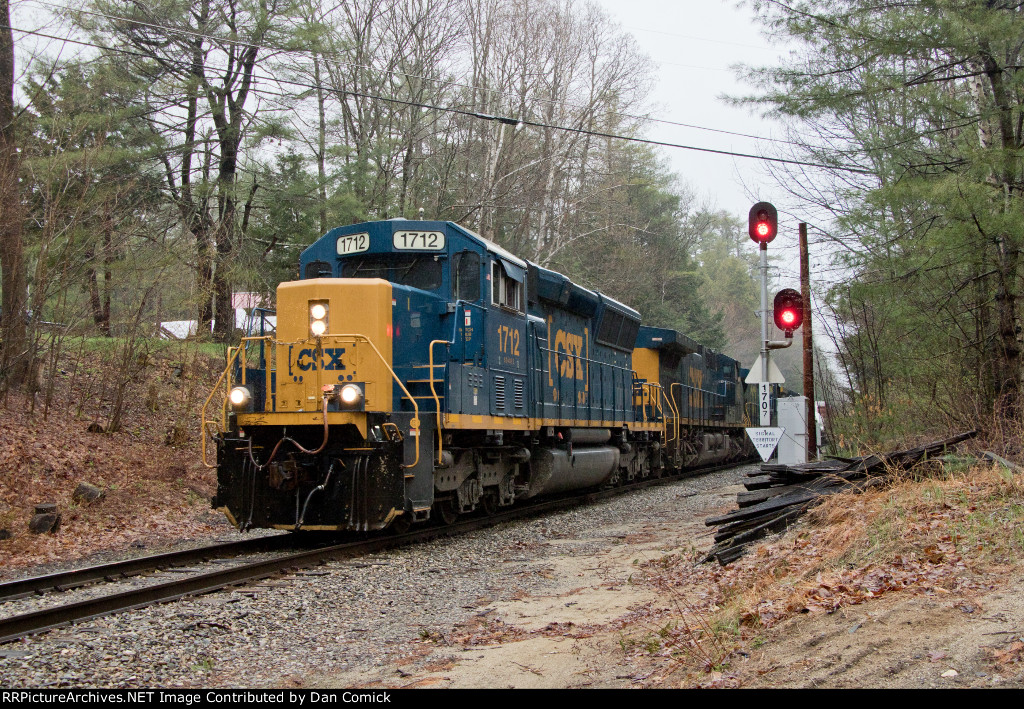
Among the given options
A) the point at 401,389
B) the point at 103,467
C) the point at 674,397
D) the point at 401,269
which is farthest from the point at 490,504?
the point at 674,397

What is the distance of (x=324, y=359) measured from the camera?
9125 millimetres

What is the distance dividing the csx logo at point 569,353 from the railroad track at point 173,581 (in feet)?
10.3

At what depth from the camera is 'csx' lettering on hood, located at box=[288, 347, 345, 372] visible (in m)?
9.09

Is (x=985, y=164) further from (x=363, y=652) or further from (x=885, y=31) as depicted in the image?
(x=363, y=652)

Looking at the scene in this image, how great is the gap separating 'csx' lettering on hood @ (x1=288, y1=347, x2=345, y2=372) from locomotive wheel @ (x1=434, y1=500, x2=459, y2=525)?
Result: 2.52 meters

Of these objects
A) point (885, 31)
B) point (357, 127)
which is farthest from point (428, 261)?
point (357, 127)

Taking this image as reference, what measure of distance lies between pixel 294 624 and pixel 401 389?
3894 mm

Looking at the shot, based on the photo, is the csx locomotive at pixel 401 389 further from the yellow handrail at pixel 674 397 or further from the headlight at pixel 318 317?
the yellow handrail at pixel 674 397

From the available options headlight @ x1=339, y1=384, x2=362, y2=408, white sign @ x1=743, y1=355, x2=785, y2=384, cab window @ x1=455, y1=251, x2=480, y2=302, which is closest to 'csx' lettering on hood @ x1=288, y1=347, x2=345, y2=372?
headlight @ x1=339, y1=384, x2=362, y2=408

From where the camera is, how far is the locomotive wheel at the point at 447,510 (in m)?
10.7

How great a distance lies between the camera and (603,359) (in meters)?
15.9

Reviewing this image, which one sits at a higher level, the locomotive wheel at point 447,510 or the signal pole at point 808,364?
the signal pole at point 808,364

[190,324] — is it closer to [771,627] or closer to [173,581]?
[173,581]

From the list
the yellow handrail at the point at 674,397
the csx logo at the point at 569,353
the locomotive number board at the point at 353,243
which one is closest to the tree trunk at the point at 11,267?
the locomotive number board at the point at 353,243
